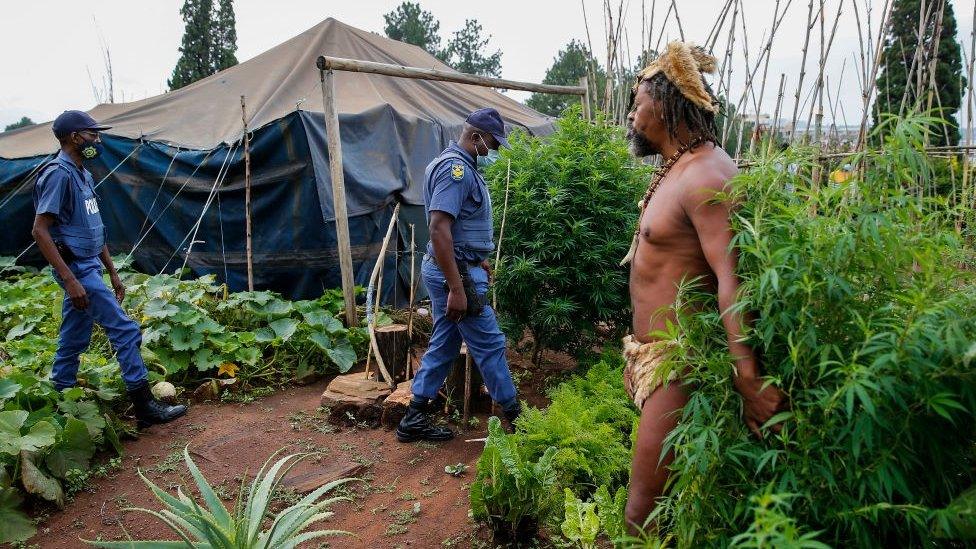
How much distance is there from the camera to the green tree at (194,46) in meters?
16.6

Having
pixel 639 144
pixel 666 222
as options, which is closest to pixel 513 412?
pixel 639 144

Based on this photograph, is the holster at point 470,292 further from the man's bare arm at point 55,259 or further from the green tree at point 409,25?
the green tree at point 409,25

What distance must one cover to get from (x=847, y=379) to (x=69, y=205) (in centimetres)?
463

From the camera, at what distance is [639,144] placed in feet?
8.22

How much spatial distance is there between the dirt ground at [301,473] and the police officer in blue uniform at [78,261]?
59 centimetres

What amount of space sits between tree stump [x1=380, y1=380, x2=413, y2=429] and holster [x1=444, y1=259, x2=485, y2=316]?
1.01 meters

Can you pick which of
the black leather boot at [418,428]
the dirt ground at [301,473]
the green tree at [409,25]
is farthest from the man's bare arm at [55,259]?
the green tree at [409,25]

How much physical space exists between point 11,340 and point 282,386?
2307mm

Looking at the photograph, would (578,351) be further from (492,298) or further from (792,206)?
(792,206)

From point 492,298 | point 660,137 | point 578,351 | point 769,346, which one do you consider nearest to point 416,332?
point 492,298

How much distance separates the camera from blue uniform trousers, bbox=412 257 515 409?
4.06 meters

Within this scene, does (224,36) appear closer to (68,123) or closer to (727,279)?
(68,123)

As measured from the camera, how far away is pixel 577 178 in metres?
4.86

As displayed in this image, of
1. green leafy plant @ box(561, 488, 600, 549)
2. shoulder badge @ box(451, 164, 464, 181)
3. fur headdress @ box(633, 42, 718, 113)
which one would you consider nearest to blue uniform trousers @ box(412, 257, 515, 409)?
shoulder badge @ box(451, 164, 464, 181)
